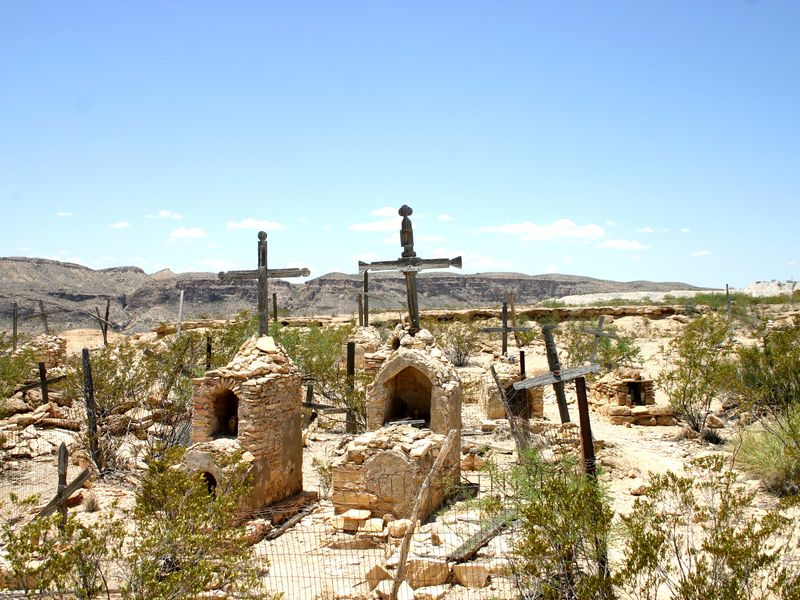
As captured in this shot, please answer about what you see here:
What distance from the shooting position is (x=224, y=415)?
10.9 metres

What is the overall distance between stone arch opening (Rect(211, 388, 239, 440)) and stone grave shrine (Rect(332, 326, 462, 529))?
6.86 feet

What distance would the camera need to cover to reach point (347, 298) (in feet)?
237

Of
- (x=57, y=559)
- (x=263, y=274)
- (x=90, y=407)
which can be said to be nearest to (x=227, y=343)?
(x=90, y=407)

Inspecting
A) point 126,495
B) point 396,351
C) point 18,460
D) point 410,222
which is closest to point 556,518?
point 396,351

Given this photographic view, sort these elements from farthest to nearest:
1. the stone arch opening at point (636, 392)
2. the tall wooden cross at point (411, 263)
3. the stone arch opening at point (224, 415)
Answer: the stone arch opening at point (636, 392) < the tall wooden cross at point (411, 263) < the stone arch opening at point (224, 415)

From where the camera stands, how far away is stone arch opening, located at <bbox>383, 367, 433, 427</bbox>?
471 inches

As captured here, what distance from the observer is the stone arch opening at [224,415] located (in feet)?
34.7

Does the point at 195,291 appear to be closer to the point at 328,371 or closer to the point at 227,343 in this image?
the point at 227,343

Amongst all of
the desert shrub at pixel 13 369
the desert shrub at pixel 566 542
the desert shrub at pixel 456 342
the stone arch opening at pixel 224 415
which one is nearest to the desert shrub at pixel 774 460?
the desert shrub at pixel 566 542

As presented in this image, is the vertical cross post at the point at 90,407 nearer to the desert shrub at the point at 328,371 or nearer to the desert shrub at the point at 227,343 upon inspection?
the desert shrub at the point at 227,343

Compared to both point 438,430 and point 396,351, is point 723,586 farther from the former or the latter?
point 396,351

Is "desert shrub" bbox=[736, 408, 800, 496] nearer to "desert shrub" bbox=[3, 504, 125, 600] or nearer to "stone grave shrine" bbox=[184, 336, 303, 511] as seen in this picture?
"stone grave shrine" bbox=[184, 336, 303, 511]

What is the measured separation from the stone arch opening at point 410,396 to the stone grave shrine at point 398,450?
47 cm

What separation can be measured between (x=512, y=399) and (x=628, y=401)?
443cm
